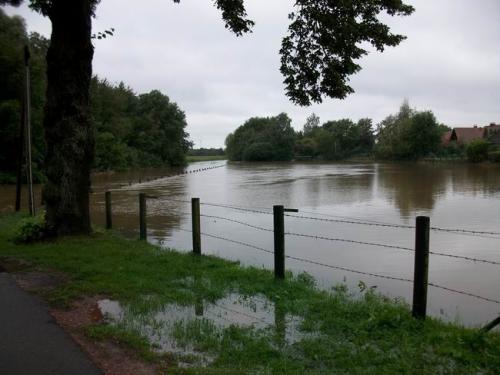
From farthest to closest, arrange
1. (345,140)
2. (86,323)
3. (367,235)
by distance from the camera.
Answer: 1. (345,140)
2. (367,235)
3. (86,323)

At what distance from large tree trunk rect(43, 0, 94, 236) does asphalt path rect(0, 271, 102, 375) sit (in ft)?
14.5

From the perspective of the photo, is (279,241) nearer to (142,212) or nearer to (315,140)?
(142,212)

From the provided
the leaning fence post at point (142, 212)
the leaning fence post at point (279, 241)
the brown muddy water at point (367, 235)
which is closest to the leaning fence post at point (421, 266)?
the brown muddy water at point (367, 235)

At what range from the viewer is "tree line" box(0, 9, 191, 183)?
36719 millimetres

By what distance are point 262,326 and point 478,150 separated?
6948 centimetres

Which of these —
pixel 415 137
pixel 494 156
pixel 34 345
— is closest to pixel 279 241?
pixel 34 345

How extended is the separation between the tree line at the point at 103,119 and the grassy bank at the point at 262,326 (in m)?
4.72

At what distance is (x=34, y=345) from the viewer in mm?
4383

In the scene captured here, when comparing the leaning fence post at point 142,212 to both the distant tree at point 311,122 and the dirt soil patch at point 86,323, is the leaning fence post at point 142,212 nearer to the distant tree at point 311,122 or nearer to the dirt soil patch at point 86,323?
the dirt soil patch at point 86,323

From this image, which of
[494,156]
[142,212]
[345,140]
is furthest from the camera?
[345,140]

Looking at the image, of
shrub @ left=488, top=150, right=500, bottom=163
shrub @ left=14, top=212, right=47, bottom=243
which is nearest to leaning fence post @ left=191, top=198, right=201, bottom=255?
shrub @ left=14, top=212, right=47, bottom=243

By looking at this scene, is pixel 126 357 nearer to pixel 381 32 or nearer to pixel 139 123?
pixel 381 32

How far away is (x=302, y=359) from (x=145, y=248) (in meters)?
5.94

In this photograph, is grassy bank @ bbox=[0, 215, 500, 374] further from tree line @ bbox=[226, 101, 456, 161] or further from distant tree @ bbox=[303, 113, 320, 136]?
distant tree @ bbox=[303, 113, 320, 136]
